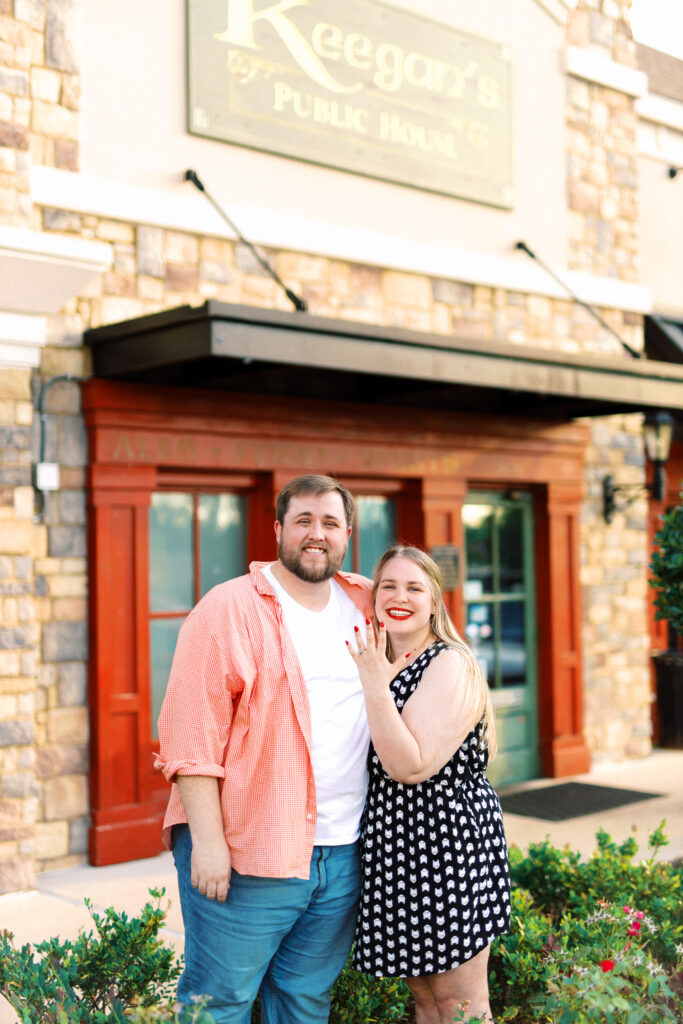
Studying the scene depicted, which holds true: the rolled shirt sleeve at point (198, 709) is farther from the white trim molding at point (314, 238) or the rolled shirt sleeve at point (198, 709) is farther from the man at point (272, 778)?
the white trim molding at point (314, 238)

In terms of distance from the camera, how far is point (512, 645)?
25.8 feet

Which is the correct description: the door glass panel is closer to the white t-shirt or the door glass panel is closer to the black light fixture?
the black light fixture

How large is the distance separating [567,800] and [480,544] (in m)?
1.90

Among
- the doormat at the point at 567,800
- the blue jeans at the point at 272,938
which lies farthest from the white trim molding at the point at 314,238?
the blue jeans at the point at 272,938

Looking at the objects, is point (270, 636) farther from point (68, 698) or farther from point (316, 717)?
point (68, 698)

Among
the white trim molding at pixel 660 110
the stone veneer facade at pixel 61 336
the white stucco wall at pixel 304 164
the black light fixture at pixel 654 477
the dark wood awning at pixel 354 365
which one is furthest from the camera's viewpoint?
the white trim molding at pixel 660 110

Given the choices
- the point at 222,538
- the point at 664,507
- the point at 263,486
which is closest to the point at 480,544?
the point at 263,486

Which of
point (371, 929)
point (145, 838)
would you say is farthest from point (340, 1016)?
point (145, 838)

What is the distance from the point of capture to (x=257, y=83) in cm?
617

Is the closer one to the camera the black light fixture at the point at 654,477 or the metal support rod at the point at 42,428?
the metal support rod at the point at 42,428

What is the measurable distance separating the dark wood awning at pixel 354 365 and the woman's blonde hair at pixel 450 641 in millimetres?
2183

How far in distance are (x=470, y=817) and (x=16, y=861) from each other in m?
3.04

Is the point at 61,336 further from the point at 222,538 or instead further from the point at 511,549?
the point at 511,549

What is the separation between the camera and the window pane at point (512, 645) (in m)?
7.78
